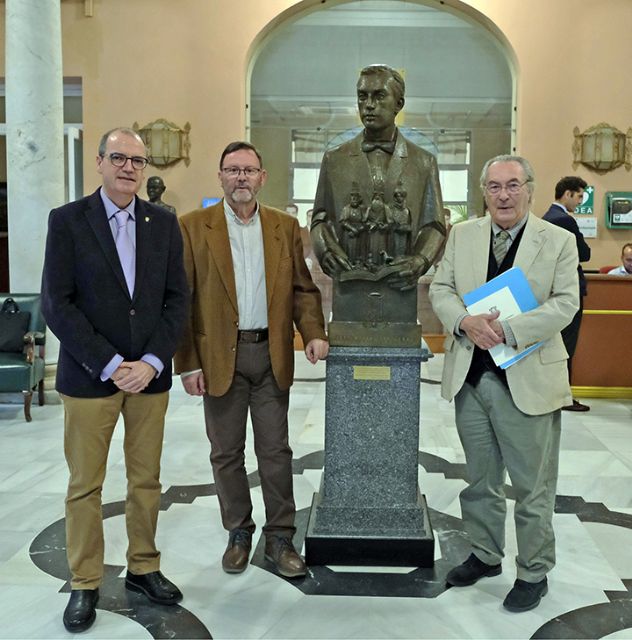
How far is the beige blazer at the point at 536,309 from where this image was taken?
2.76 metres

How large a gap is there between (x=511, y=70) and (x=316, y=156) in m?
2.80

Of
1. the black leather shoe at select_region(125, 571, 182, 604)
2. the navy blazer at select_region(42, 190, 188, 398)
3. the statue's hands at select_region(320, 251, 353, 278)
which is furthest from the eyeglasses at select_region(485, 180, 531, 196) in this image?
the black leather shoe at select_region(125, 571, 182, 604)

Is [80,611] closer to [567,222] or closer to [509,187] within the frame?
[509,187]

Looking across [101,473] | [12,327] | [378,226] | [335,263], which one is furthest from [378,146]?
[12,327]

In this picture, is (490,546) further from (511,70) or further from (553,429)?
(511,70)

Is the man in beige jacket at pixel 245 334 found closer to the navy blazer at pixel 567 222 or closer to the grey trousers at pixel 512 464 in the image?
the grey trousers at pixel 512 464

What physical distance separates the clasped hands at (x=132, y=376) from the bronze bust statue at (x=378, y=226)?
91 cm

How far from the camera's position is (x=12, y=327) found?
620cm

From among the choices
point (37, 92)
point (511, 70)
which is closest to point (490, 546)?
point (37, 92)

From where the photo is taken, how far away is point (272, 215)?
3244 millimetres

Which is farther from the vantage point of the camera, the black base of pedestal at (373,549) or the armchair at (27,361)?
the armchair at (27,361)

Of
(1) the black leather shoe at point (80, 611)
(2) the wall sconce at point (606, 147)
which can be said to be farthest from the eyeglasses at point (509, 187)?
(2) the wall sconce at point (606, 147)

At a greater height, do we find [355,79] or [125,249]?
[355,79]

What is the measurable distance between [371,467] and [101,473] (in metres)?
1.17
